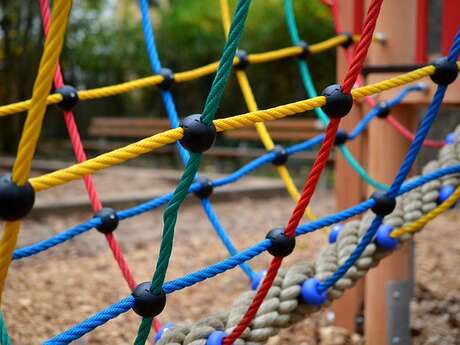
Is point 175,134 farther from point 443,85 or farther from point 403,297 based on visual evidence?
point 403,297

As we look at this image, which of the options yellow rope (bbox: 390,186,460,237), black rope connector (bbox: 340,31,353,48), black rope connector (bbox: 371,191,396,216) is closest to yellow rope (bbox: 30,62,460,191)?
black rope connector (bbox: 371,191,396,216)

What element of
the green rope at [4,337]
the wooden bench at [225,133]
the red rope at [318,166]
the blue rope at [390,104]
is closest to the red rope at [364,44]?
the red rope at [318,166]

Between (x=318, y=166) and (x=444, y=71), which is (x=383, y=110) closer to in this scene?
(x=444, y=71)

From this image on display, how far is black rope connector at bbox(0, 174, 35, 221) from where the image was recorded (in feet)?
1.71

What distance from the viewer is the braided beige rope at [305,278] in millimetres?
858

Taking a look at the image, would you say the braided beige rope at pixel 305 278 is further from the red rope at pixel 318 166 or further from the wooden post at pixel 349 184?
the wooden post at pixel 349 184

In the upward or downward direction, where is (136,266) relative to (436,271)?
upward

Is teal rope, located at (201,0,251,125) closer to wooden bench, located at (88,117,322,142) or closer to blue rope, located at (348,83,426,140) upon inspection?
blue rope, located at (348,83,426,140)

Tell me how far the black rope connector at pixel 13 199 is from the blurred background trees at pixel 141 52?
4861 millimetres

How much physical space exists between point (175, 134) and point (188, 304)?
1243 mm

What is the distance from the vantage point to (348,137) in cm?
145

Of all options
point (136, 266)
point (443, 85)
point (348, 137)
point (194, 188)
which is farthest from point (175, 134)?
point (136, 266)

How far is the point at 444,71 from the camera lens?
2.91 feet

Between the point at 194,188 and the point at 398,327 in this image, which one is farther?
the point at 194,188
